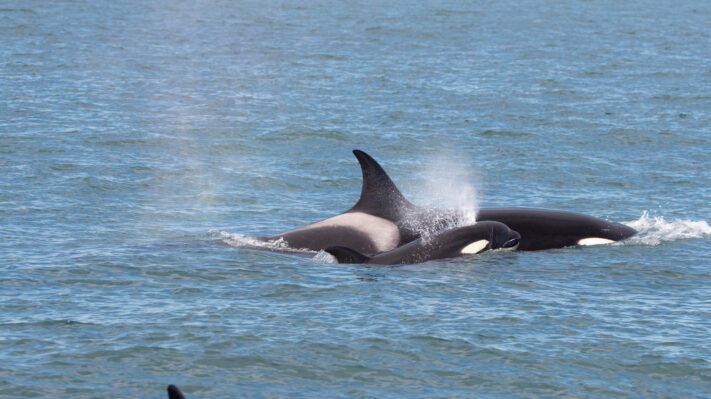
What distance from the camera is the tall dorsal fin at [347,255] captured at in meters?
20.5

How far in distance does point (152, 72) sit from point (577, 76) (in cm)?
1734

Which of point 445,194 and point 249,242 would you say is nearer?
point 249,242

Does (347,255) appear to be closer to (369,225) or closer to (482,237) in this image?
(369,225)

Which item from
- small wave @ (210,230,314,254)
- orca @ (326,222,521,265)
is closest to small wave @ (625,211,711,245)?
orca @ (326,222,521,265)

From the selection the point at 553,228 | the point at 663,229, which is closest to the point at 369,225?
the point at 553,228

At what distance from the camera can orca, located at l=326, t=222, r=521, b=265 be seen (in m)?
20.6

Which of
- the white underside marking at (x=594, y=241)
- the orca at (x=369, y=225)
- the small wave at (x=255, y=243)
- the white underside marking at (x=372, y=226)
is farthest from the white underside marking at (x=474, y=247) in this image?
the small wave at (x=255, y=243)

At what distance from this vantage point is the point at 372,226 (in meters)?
22.2

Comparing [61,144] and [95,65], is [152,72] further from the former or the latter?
[61,144]

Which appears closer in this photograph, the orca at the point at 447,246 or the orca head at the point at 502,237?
the orca at the point at 447,246

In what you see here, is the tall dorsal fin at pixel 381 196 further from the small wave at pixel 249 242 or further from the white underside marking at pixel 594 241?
the white underside marking at pixel 594 241

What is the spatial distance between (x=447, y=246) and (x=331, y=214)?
555 centimetres

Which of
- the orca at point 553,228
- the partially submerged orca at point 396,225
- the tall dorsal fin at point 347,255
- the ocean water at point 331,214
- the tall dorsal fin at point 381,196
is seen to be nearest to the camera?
the ocean water at point 331,214

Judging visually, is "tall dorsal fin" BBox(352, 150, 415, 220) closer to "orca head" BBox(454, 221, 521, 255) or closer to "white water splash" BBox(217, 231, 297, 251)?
"orca head" BBox(454, 221, 521, 255)
